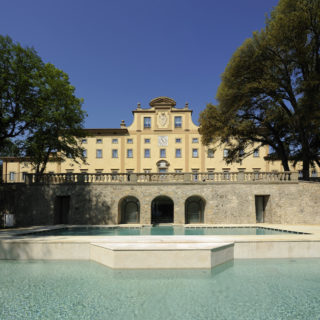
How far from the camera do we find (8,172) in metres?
42.0

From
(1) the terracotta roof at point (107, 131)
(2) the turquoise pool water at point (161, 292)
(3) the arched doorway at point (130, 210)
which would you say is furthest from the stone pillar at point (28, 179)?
(1) the terracotta roof at point (107, 131)

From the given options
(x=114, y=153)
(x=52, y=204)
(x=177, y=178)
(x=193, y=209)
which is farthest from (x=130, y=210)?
(x=114, y=153)

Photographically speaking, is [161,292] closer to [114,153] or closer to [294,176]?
[294,176]

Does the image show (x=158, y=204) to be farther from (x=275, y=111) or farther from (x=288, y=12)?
(x=288, y=12)

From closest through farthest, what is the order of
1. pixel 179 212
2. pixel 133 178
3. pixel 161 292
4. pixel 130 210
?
1. pixel 161 292
2. pixel 179 212
3. pixel 133 178
4. pixel 130 210

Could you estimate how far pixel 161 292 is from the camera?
23.6 feet

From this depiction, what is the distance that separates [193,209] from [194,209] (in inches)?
3.7

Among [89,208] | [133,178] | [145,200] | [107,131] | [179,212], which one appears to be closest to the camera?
[179,212]

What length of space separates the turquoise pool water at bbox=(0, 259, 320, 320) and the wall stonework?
40.2 feet

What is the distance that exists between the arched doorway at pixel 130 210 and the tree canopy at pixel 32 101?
7.09 m

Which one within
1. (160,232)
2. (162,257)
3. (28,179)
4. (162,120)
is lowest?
(160,232)

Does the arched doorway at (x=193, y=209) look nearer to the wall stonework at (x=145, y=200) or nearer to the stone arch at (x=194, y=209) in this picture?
the stone arch at (x=194, y=209)

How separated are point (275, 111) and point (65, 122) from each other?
1914 cm

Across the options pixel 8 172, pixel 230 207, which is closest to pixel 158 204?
pixel 230 207
